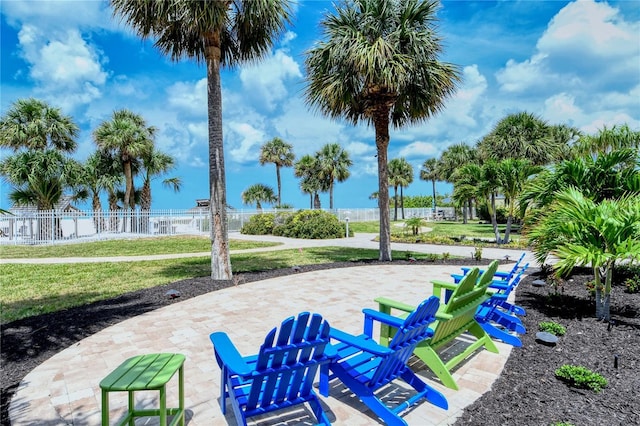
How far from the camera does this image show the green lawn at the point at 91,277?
6828 millimetres

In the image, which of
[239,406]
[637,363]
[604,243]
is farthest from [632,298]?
[239,406]

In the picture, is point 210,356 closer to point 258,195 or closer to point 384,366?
point 384,366

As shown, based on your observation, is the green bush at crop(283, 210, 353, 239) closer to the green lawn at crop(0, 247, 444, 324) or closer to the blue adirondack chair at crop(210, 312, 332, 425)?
the green lawn at crop(0, 247, 444, 324)

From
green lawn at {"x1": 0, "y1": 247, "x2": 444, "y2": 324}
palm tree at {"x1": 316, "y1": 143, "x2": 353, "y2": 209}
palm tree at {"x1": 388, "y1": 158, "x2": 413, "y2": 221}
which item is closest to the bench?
green lawn at {"x1": 0, "y1": 247, "x2": 444, "y2": 324}

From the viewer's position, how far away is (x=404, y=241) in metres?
18.6

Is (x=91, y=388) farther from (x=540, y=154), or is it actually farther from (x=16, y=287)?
(x=540, y=154)

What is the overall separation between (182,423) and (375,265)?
28.8ft

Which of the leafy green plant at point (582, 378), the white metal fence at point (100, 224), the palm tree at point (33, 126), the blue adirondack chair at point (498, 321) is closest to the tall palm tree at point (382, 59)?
the blue adirondack chair at point (498, 321)

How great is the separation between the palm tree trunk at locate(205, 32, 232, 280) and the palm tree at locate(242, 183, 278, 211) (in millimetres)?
27997

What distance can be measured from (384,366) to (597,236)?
13.2 ft

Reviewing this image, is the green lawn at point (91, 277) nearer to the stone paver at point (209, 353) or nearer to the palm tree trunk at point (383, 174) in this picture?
the palm tree trunk at point (383, 174)

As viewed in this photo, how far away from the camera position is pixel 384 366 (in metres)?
2.73

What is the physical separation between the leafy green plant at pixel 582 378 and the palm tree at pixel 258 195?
111ft

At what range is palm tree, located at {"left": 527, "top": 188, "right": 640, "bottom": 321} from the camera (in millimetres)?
4406
